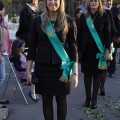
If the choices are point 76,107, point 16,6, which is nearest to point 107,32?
point 76,107

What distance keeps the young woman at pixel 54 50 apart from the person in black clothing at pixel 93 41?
5.00 ft

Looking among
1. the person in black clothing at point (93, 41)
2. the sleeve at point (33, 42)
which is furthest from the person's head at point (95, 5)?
the sleeve at point (33, 42)

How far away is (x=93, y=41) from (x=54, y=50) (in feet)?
5.70

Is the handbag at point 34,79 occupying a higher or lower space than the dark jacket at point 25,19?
lower

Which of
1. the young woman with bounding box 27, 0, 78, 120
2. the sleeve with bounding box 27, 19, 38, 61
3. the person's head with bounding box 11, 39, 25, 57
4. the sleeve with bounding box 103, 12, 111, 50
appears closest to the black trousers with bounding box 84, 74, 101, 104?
the sleeve with bounding box 103, 12, 111, 50

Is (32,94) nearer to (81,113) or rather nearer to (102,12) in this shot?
(81,113)

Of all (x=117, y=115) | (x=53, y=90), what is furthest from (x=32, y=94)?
(x=53, y=90)

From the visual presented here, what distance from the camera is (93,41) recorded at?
558 centimetres

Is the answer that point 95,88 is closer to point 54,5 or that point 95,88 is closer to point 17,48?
point 17,48

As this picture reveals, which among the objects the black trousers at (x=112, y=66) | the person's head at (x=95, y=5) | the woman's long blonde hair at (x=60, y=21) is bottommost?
the black trousers at (x=112, y=66)

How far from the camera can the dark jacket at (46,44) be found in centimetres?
397

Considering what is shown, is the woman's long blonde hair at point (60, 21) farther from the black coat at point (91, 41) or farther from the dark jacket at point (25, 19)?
the dark jacket at point (25, 19)

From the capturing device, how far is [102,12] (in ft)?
18.0

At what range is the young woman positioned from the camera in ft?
13.0
